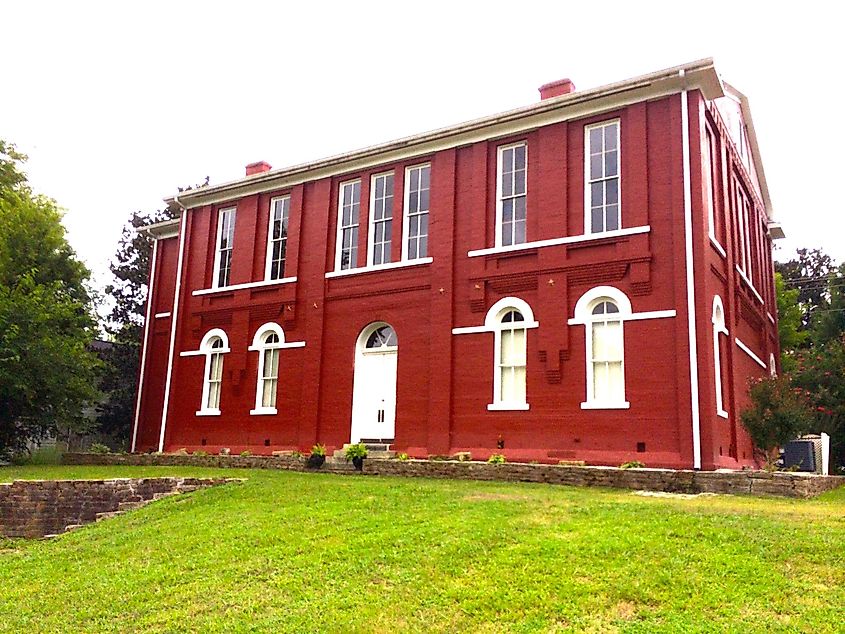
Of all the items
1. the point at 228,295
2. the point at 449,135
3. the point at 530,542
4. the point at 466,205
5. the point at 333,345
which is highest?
the point at 449,135

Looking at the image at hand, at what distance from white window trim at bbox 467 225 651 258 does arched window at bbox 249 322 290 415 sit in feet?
20.2

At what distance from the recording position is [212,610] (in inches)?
290

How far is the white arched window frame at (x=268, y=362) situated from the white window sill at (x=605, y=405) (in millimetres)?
7897

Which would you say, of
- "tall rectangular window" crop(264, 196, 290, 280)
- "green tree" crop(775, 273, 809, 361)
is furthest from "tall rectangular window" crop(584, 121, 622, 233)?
"green tree" crop(775, 273, 809, 361)

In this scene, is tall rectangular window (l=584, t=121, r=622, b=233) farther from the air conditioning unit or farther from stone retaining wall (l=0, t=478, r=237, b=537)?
stone retaining wall (l=0, t=478, r=237, b=537)

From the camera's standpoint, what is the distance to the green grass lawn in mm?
6551

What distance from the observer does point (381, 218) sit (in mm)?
20016

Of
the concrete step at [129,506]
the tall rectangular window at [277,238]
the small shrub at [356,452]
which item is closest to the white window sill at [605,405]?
the small shrub at [356,452]

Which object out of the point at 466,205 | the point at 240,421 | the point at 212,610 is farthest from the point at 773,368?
the point at 212,610

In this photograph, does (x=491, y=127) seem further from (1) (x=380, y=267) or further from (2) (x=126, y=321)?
(2) (x=126, y=321)

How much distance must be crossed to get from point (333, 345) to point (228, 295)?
165 inches

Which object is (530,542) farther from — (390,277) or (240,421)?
(240,421)

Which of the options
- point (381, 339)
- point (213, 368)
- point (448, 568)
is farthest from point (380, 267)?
point (448, 568)

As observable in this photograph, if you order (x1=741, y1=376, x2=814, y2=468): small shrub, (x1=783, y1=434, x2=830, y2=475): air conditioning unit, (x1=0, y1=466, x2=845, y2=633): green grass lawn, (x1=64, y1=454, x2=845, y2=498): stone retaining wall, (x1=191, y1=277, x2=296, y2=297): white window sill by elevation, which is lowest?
(x1=0, y1=466, x2=845, y2=633): green grass lawn
